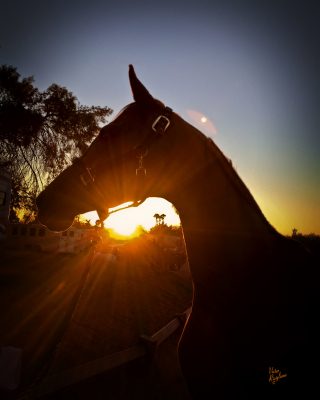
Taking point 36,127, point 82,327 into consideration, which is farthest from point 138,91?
point 36,127

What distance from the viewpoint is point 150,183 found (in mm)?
1431

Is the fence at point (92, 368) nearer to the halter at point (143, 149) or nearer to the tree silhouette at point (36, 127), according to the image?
the halter at point (143, 149)

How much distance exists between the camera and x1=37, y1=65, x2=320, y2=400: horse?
1136 millimetres

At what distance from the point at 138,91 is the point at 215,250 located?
1.19 meters

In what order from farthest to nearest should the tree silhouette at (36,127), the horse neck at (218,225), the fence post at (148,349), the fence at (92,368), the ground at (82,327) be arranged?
the tree silhouette at (36,127) → the fence post at (148,349) → the ground at (82,327) → the fence at (92,368) → the horse neck at (218,225)

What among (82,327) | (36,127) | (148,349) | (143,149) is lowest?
(82,327)

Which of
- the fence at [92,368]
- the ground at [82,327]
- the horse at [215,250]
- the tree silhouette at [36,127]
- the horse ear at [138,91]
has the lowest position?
the ground at [82,327]

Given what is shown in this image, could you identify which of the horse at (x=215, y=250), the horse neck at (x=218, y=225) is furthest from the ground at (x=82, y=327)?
the horse neck at (x=218, y=225)

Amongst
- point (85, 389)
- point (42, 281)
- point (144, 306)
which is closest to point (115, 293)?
point (144, 306)

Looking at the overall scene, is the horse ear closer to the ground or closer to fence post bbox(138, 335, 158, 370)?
the ground

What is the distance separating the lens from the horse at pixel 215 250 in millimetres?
1136

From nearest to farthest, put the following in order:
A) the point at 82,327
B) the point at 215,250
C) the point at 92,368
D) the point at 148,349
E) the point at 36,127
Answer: the point at 215,250
the point at 92,368
the point at 148,349
the point at 82,327
the point at 36,127

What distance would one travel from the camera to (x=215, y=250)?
1.30 metres

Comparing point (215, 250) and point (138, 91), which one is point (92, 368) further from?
point (138, 91)
